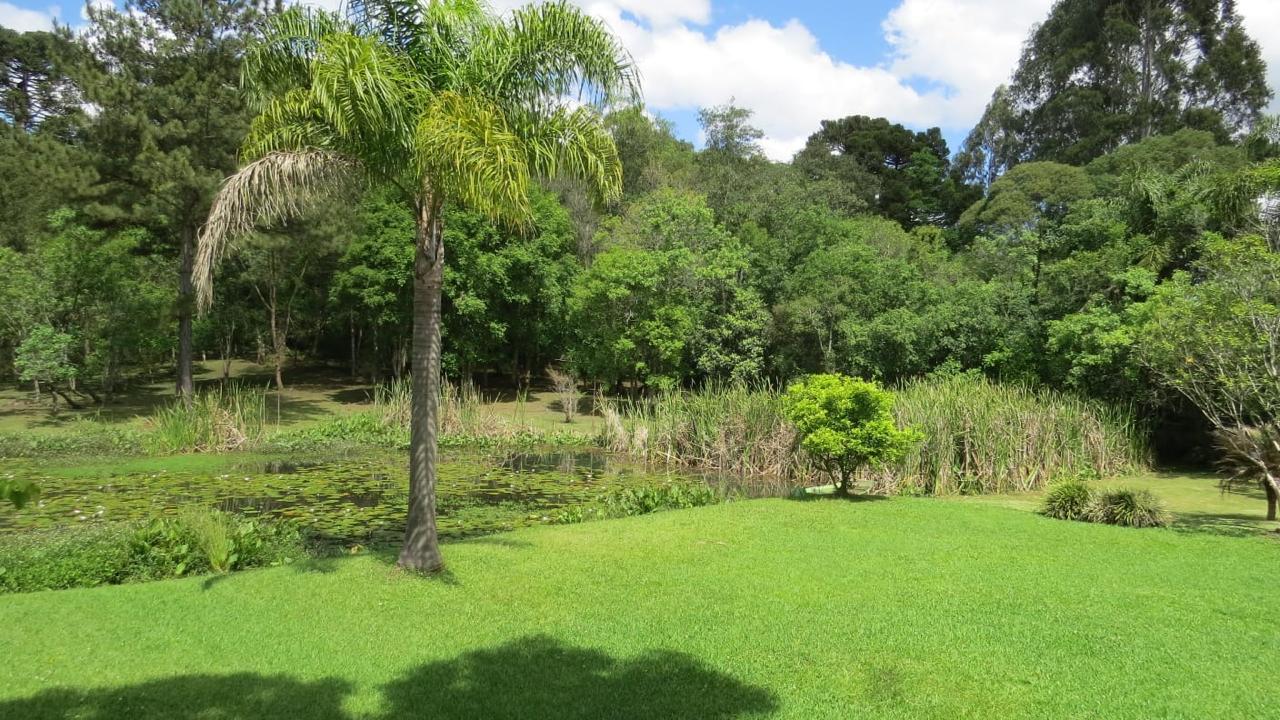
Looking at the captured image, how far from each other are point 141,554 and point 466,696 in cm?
482

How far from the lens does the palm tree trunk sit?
718 cm

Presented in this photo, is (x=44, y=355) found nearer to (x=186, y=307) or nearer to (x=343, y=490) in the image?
(x=186, y=307)

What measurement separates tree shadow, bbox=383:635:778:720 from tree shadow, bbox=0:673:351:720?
388 millimetres

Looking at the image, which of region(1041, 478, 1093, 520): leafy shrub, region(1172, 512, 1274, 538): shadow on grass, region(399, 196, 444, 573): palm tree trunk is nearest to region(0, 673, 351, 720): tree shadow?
region(399, 196, 444, 573): palm tree trunk

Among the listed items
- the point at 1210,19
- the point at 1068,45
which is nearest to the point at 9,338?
the point at 1068,45

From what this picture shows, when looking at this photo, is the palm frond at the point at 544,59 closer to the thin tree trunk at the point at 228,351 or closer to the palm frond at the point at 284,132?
the palm frond at the point at 284,132

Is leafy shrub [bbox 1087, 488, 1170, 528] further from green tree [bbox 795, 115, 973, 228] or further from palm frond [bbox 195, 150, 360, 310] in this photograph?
green tree [bbox 795, 115, 973, 228]

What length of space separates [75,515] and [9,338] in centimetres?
1642

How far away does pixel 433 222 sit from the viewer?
23.8 ft

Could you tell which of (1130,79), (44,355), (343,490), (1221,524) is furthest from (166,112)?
(1130,79)

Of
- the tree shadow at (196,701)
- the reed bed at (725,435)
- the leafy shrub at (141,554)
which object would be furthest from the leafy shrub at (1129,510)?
the leafy shrub at (141,554)

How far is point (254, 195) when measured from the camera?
21.9 ft

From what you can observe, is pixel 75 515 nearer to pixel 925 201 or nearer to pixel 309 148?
pixel 309 148

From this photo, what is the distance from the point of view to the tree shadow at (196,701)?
4145mm
